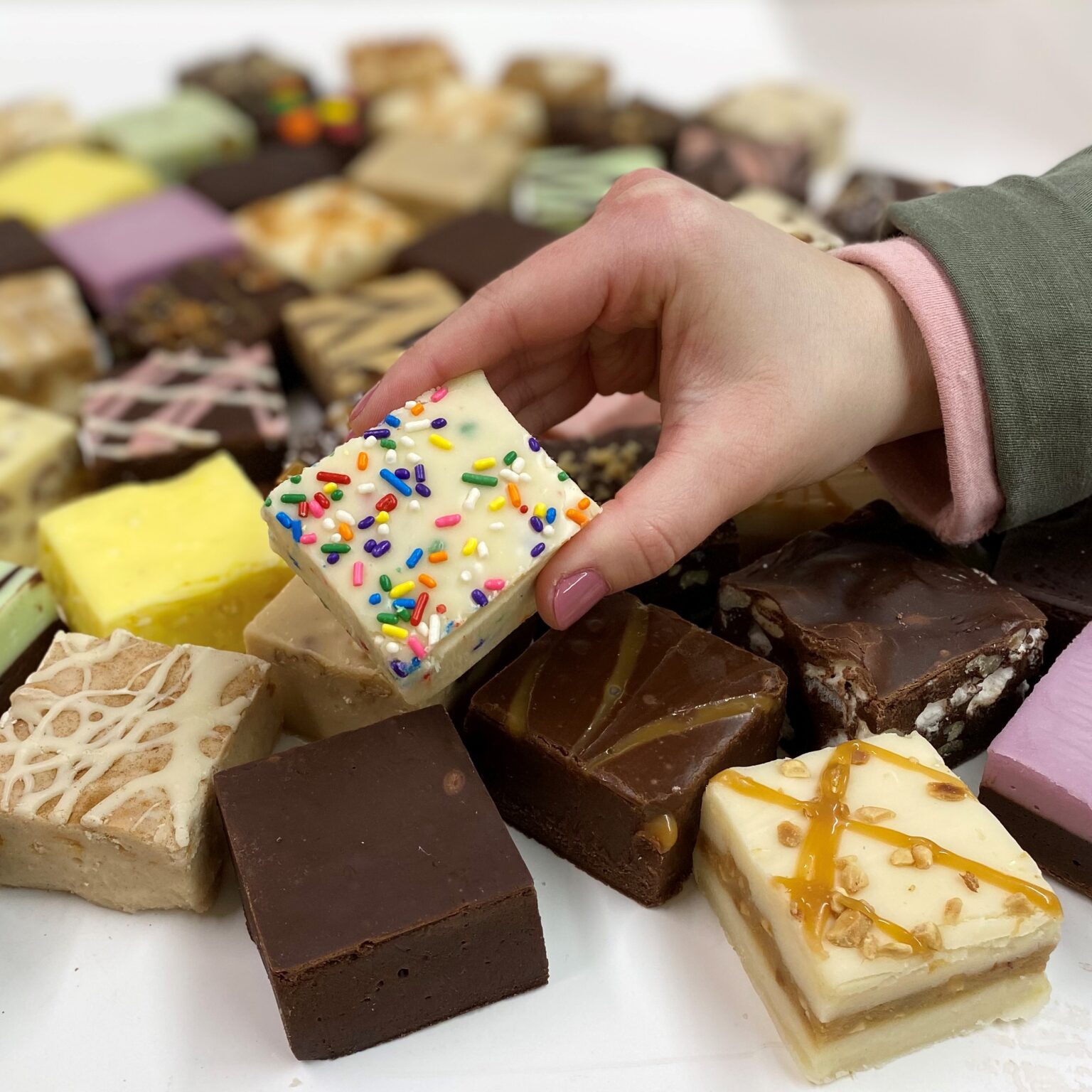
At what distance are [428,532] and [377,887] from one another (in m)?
0.54

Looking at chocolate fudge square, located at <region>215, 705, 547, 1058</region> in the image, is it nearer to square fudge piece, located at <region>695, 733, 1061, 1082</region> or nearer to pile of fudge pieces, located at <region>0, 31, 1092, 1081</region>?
pile of fudge pieces, located at <region>0, 31, 1092, 1081</region>

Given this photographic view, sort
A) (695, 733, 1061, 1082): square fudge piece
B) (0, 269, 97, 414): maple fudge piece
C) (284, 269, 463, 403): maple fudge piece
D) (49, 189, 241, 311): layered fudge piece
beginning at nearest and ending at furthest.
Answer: (695, 733, 1061, 1082): square fudge piece < (284, 269, 463, 403): maple fudge piece < (0, 269, 97, 414): maple fudge piece < (49, 189, 241, 311): layered fudge piece

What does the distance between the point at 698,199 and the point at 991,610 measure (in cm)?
88

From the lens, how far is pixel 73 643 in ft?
7.13

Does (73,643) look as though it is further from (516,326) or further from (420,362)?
(516,326)

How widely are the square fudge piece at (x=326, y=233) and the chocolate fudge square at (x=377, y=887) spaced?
207 cm

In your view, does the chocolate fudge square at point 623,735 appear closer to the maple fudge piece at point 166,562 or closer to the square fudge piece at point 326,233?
the maple fudge piece at point 166,562

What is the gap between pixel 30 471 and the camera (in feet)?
8.88

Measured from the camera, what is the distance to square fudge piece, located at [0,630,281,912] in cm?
189

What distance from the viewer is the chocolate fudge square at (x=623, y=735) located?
1885mm

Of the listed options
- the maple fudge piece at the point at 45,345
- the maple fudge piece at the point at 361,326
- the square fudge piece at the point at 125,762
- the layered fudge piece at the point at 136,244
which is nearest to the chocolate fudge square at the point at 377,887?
the square fudge piece at the point at 125,762

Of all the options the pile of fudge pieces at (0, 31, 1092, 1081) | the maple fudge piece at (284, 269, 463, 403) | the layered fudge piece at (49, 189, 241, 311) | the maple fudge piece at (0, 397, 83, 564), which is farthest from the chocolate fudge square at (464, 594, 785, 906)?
the layered fudge piece at (49, 189, 241, 311)

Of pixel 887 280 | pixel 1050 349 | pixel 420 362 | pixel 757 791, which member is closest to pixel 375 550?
pixel 420 362

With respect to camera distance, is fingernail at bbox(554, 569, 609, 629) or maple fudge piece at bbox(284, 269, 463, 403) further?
maple fudge piece at bbox(284, 269, 463, 403)
